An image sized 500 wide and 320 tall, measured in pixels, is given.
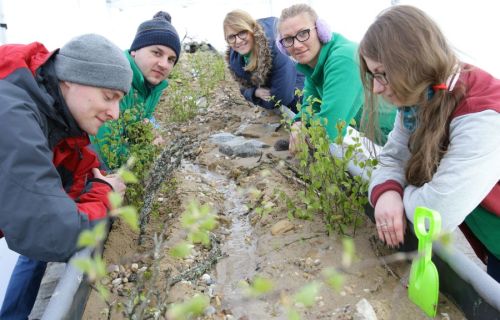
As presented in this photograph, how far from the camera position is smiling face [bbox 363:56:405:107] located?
5.87 feet

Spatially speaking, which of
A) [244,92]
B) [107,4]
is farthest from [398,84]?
[107,4]

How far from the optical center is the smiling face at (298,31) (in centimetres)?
332

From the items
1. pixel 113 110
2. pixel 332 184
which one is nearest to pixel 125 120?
pixel 113 110

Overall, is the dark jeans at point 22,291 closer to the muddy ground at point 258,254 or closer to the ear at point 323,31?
the muddy ground at point 258,254

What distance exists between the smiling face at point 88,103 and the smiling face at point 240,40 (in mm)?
2691

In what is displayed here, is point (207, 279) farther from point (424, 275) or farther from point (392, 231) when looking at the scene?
point (424, 275)

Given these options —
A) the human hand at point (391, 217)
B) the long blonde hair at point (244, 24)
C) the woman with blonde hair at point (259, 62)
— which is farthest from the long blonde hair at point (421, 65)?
the long blonde hair at point (244, 24)

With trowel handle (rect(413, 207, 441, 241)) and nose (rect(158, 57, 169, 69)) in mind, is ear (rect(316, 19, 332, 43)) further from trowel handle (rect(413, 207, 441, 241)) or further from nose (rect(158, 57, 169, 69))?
trowel handle (rect(413, 207, 441, 241))

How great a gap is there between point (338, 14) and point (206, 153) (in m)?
4.26

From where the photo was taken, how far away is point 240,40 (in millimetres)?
4543

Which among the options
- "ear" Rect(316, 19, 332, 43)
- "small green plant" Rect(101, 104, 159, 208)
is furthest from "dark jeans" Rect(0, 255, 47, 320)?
"ear" Rect(316, 19, 332, 43)

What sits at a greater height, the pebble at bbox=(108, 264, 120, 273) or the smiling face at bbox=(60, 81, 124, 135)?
the smiling face at bbox=(60, 81, 124, 135)

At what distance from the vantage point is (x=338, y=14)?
24.2ft

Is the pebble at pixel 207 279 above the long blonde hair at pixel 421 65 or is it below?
below
